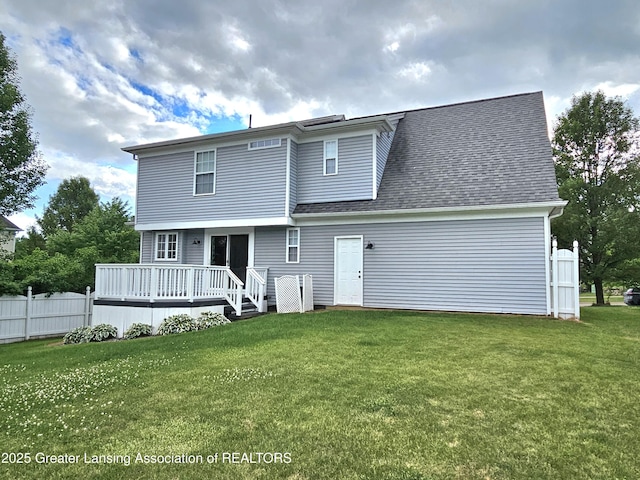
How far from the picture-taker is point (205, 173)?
13656 millimetres

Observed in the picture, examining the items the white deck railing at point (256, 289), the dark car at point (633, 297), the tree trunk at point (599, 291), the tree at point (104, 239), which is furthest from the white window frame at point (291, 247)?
the dark car at point (633, 297)

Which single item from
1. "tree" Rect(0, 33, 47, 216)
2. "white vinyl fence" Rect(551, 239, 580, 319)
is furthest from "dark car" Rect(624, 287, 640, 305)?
"tree" Rect(0, 33, 47, 216)

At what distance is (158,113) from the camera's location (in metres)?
18.0

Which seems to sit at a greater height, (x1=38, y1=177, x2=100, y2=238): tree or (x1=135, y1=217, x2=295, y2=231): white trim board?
(x1=38, y1=177, x2=100, y2=238): tree

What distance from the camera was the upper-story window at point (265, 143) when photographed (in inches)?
499

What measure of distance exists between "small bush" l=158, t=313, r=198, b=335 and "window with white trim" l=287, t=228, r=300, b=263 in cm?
417

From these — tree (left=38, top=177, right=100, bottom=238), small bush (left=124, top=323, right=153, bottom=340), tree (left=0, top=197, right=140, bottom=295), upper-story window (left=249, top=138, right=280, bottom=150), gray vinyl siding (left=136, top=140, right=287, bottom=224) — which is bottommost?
small bush (left=124, top=323, right=153, bottom=340)

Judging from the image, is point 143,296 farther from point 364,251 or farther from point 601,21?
point 601,21

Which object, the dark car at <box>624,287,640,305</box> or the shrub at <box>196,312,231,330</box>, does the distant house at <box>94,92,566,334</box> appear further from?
the dark car at <box>624,287,640,305</box>

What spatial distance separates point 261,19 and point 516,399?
12059mm

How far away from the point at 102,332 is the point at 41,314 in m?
3.51

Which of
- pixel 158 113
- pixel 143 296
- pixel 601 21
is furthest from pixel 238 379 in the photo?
pixel 158 113

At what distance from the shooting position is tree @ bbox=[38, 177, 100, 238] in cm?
3684

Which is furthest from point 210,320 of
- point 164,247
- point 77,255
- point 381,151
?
point 77,255
